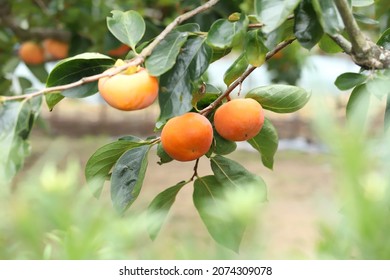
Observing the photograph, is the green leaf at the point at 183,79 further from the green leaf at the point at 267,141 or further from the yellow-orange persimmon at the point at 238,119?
the green leaf at the point at 267,141

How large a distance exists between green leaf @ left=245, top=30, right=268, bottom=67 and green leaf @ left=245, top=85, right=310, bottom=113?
0.12m

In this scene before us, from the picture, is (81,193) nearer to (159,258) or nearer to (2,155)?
(159,258)

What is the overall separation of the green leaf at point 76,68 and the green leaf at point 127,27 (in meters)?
0.03

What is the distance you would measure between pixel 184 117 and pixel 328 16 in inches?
8.5

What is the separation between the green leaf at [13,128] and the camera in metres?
0.74

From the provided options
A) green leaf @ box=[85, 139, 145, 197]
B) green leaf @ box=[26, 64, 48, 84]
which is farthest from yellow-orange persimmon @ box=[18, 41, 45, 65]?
green leaf @ box=[85, 139, 145, 197]

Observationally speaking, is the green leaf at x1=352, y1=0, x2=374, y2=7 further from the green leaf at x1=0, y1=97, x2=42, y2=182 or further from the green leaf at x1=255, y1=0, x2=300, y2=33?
the green leaf at x1=0, y1=97, x2=42, y2=182

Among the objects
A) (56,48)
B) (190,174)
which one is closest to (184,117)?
(56,48)

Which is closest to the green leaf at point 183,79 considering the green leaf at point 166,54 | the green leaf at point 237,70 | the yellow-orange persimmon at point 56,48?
the green leaf at point 166,54

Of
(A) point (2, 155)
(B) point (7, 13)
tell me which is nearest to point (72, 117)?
(B) point (7, 13)

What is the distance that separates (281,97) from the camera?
0.87 metres

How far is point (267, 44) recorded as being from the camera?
2.48ft

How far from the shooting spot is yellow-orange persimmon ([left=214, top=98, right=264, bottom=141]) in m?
0.79
